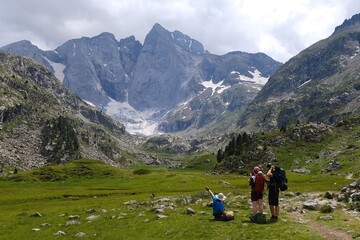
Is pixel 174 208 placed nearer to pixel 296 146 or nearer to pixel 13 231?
pixel 13 231

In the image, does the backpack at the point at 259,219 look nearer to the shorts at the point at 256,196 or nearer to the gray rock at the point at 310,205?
the shorts at the point at 256,196

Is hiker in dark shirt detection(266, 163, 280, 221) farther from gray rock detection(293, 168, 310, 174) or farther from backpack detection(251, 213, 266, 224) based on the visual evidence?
gray rock detection(293, 168, 310, 174)

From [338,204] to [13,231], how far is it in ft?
120

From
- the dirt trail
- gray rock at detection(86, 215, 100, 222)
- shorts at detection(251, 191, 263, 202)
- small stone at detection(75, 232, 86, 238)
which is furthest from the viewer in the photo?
gray rock at detection(86, 215, 100, 222)

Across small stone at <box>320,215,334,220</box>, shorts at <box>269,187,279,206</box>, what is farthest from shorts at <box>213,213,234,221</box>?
small stone at <box>320,215,334,220</box>

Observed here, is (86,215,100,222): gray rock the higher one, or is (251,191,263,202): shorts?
(251,191,263,202): shorts

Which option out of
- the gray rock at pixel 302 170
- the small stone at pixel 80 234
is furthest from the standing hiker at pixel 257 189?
the gray rock at pixel 302 170

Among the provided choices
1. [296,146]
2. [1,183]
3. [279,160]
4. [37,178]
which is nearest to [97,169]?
[37,178]

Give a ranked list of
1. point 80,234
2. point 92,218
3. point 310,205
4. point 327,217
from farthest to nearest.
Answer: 1. point 92,218
2. point 310,205
3. point 80,234
4. point 327,217

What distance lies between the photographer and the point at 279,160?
175875 mm

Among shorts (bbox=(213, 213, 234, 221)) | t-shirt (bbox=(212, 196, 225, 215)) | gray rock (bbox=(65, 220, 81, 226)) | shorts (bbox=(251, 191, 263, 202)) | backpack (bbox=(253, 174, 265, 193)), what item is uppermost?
backpack (bbox=(253, 174, 265, 193))

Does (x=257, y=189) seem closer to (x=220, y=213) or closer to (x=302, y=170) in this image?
(x=220, y=213)

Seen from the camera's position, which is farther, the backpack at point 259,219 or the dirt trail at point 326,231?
the backpack at point 259,219

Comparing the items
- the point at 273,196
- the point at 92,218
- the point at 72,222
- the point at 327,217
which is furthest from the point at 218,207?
the point at 72,222
